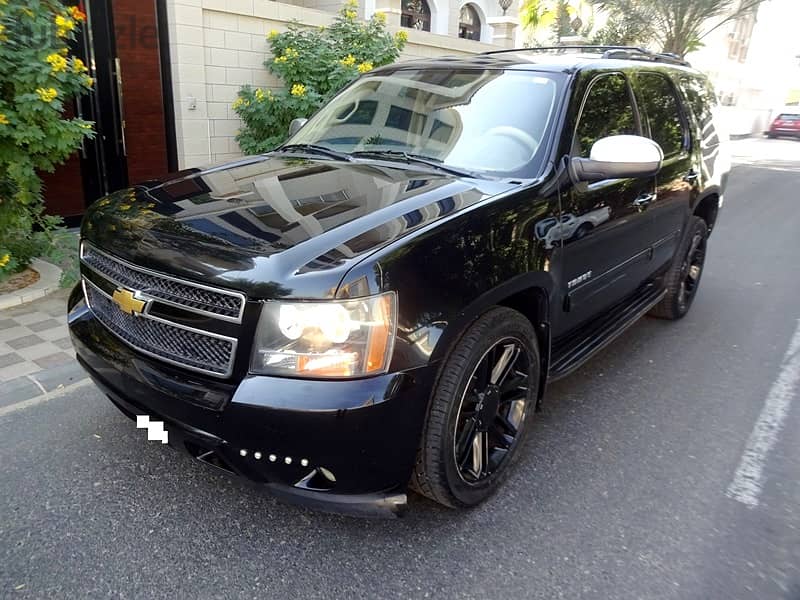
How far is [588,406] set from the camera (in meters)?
3.88

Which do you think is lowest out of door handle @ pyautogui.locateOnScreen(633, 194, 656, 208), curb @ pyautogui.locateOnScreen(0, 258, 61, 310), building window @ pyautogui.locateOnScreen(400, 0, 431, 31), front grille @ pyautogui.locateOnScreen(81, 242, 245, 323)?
curb @ pyautogui.locateOnScreen(0, 258, 61, 310)

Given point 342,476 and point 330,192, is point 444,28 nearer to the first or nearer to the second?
point 330,192

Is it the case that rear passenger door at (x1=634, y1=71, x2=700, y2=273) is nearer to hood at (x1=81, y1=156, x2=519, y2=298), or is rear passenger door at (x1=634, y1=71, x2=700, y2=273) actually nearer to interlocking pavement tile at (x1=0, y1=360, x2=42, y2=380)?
hood at (x1=81, y1=156, x2=519, y2=298)

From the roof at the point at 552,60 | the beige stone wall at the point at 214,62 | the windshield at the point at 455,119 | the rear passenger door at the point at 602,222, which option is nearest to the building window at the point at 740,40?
the beige stone wall at the point at 214,62

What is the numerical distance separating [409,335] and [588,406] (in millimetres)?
2035

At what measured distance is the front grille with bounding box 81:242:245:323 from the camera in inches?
87.7

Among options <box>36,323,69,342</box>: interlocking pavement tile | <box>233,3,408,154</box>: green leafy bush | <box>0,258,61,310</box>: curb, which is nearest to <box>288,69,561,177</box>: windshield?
<box>36,323,69,342</box>: interlocking pavement tile

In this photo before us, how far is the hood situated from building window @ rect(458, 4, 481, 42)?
1670cm

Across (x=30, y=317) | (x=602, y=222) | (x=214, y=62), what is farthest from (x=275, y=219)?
(x=214, y=62)

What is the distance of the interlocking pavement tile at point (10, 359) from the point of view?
408cm

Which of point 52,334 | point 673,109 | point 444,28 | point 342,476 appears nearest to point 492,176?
point 342,476

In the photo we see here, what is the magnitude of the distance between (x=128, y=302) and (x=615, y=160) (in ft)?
7.49

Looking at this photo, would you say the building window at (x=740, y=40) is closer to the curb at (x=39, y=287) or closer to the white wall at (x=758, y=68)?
the white wall at (x=758, y=68)

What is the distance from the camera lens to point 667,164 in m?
4.30
